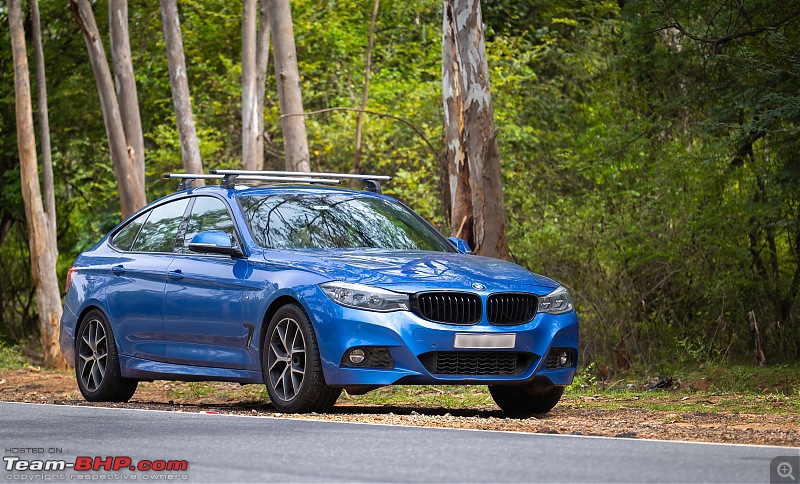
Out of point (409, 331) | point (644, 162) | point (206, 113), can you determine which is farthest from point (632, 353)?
point (206, 113)

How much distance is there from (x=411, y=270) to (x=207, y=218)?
2.35 m

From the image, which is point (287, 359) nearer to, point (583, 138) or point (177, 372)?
point (177, 372)

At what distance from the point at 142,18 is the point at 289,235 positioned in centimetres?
2692

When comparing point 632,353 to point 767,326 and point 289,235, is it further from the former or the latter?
point 289,235

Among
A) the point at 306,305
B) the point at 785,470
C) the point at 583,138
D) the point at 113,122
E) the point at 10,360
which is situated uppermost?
the point at 113,122

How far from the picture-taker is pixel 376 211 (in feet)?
39.4

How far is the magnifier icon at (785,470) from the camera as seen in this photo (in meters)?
6.83

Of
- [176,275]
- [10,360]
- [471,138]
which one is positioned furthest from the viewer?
[10,360]

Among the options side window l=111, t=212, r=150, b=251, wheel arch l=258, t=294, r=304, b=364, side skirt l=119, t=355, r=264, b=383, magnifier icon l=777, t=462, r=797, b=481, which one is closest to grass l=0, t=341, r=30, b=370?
side window l=111, t=212, r=150, b=251

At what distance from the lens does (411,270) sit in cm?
1034

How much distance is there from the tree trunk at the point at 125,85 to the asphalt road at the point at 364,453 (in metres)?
16.8

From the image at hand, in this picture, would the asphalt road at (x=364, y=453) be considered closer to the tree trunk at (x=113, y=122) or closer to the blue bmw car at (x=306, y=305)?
the blue bmw car at (x=306, y=305)

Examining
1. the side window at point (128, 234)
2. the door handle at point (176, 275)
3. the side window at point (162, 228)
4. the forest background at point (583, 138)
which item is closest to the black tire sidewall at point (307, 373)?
the door handle at point (176, 275)

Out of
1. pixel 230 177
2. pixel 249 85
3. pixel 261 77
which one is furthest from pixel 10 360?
pixel 230 177
